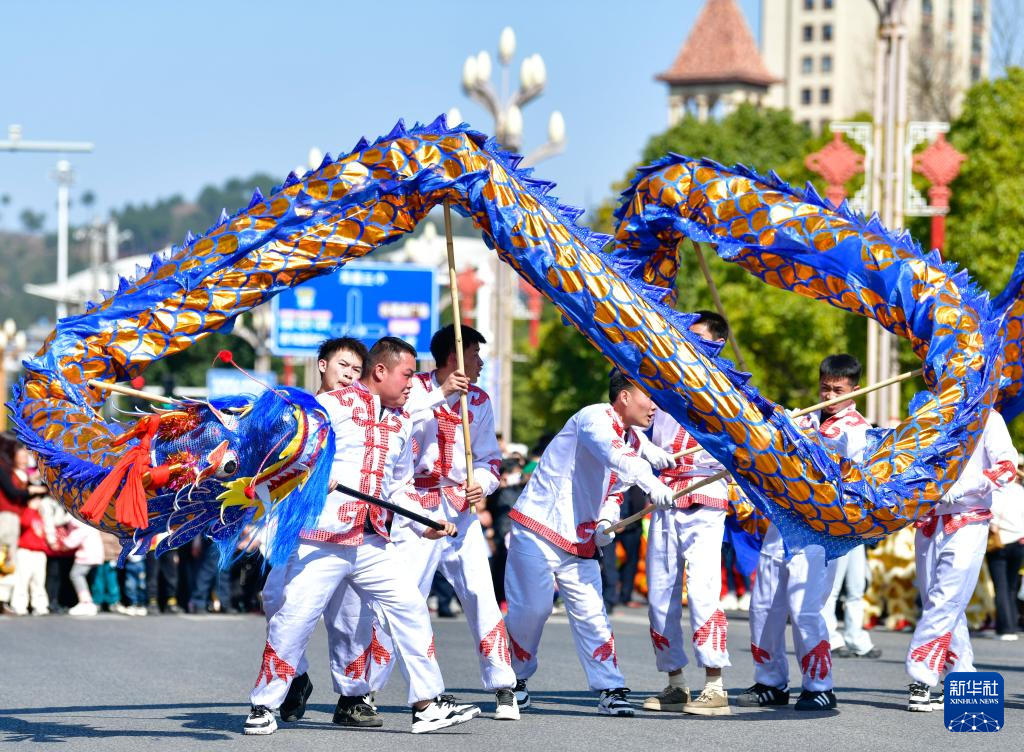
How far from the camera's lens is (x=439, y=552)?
10125mm

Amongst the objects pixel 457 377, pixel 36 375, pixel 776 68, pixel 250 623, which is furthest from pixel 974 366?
pixel 776 68

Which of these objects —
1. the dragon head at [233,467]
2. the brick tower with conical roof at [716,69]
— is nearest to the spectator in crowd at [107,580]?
the dragon head at [233,467]

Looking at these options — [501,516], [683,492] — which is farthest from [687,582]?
[501,516]

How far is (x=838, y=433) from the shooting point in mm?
10703

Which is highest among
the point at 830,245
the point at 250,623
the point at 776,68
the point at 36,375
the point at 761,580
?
the point at 776,68

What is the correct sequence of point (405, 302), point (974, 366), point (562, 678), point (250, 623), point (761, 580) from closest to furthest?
point (974, 366), point (761, 580), point (562, 678), point (250, 623), point (405, 302)

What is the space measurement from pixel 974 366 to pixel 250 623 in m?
8.78

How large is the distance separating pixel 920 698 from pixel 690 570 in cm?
143

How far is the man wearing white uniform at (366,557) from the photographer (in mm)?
9148

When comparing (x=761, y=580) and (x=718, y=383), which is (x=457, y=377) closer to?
(x=718, y=383)

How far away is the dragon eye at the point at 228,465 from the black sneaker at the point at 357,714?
155 centimetres

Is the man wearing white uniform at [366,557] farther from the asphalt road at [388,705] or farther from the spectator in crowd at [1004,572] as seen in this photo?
the spectator in crowd at [1004,572]

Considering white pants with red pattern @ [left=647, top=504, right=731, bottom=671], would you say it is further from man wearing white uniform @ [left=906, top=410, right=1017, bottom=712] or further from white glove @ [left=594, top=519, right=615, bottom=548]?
man wearing white uniform @ [left=906, top=410, right=1017, bottom=712]

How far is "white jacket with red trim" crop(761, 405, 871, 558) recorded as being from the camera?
1052cm
